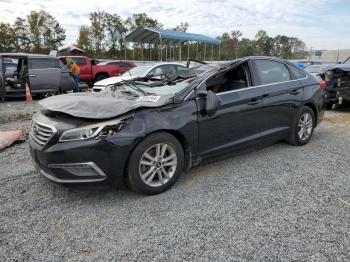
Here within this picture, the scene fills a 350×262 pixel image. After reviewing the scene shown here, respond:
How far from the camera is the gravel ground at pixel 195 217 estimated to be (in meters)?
2.45

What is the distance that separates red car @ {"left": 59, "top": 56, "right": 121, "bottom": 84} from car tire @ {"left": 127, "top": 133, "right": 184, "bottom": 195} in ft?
42.8

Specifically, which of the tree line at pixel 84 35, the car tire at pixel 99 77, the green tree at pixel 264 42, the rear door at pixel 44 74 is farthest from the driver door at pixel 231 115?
the green tree at pixel 264 42

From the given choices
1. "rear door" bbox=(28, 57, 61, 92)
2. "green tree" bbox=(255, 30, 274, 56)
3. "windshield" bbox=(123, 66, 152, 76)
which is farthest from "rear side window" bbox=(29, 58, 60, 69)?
"green tree" bbox=(255, 30, 274, 56)

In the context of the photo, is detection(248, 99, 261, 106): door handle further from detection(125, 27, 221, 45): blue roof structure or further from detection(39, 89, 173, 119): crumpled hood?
detection(125, 27, 221, 45): blue roof structure

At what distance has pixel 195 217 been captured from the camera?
9.66 feet

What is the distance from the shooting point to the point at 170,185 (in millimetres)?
3477

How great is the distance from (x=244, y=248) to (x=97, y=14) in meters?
47.1

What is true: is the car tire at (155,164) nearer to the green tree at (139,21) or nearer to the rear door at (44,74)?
the rear door at (44,74)

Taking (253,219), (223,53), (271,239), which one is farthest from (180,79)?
(223,53)

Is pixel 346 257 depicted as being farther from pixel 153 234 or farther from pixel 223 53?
pixel 223 53

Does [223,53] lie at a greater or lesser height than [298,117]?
greater

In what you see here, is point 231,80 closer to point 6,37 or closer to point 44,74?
point 44,74

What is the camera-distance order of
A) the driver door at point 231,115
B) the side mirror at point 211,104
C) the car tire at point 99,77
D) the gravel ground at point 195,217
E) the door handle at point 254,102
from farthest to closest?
the car tire at point 99,77, the door handle at point 254,102, the driver door at point 231,115, the side mirror at point 211,104, the gravel ground at point 195,217

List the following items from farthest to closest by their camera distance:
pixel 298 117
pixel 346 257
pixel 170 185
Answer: pixel 298 117, pixel 170 185, pixel 346 257
